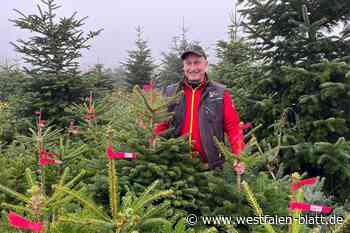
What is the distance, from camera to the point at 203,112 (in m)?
4.31

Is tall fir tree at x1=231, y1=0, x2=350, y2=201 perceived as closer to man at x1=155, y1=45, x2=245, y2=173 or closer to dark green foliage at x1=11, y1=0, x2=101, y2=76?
man at x1=155, y1=45, x2=245, y2=173

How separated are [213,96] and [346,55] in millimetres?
3409

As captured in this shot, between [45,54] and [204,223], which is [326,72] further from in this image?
[45,54]

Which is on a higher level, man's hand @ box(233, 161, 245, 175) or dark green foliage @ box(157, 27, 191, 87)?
dark green foliage @ box(157, 27, 191, 87)

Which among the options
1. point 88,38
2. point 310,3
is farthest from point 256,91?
point 88,38

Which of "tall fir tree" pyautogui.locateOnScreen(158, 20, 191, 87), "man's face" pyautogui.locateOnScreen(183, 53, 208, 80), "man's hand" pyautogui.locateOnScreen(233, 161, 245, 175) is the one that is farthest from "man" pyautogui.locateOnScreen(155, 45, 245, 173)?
"tall fir tree" pyautogui.locateOnScreen(158, 20, 191, 87)

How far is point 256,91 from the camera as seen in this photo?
6.80 m

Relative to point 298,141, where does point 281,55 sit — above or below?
above

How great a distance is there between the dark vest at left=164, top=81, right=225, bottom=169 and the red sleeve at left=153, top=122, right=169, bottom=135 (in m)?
0.25

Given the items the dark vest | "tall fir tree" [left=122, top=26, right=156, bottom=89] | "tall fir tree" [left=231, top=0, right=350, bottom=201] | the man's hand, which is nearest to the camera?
the man's hand

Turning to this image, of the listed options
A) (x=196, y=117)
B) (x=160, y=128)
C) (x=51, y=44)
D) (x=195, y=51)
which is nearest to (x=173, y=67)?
(x=51, y=44)

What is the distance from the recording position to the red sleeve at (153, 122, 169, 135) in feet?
11.5

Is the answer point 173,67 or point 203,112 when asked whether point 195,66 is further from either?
point 173,67

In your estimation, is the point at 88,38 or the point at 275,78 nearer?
the point at 275,78
